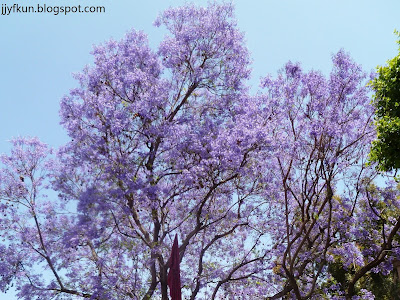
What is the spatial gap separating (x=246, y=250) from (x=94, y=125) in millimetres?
6474

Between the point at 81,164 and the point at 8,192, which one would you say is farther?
the point at 8,192

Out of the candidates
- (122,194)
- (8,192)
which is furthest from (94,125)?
(8,192)

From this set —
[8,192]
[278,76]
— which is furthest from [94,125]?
[278,76]

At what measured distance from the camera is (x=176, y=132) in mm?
15453

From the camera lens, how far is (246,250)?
55.6ft

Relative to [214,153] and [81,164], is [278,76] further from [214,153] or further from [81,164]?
[81,164]

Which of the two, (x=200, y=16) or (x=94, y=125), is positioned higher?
(x=200, y=16)

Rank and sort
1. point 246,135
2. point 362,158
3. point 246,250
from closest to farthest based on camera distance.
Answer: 1. point 246,135
2. point 362,158
3. point 246,250

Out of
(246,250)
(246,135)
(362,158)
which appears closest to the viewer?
(246,135)

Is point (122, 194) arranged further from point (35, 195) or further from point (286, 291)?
point (286, 291)

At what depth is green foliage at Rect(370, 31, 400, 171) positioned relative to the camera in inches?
478

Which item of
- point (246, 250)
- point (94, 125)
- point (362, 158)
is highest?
point (94, 125)

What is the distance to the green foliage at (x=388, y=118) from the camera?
12.1m

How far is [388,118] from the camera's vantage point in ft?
40.7
